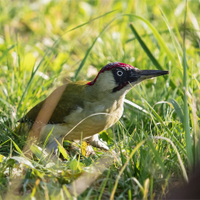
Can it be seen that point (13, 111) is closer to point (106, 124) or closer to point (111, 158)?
point (106, 124)

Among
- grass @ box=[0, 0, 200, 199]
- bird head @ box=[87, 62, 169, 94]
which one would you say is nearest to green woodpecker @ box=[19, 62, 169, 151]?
bird head @ box=[87, 62, 169, 94]

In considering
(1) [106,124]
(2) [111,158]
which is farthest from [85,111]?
(2) [111,158]

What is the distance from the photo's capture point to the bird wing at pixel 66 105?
3152 millimetres

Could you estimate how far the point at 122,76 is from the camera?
2973 millimetres

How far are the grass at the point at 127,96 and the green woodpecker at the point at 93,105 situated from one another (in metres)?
0.17

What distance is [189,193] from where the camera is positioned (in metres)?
1.94

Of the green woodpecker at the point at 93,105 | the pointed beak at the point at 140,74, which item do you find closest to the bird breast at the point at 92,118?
the green woodpecker at the point at 93,105

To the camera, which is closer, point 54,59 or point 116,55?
point 116,55

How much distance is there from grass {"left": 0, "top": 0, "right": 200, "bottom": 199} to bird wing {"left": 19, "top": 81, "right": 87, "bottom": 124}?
18 centimetres

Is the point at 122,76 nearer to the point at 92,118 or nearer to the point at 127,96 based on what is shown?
the point at 92,118

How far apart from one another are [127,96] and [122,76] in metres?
0.87

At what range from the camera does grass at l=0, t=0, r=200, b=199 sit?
220cm

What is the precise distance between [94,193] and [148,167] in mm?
416

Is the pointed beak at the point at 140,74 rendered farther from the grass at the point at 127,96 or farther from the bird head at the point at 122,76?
the grass at the point at 127,96
